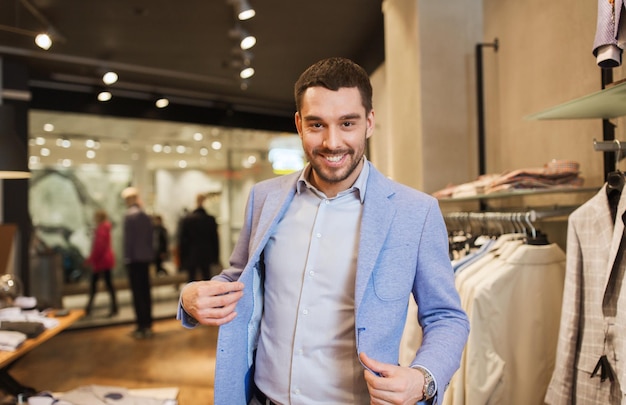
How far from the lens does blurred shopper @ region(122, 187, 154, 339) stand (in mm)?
7230

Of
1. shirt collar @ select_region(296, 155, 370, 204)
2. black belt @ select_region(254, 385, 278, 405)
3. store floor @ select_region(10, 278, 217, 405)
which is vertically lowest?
store floor @ select_region(10, 278, 217, 405)

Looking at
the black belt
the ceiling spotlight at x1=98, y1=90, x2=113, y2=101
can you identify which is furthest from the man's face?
the ceiling spotlight at x1=98, y1=90, x2=113, y2=101

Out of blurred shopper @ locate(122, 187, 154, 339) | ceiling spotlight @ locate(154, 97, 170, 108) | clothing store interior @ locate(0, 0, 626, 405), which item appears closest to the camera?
clothing store interior @ locate(0, 0, 626, 405)

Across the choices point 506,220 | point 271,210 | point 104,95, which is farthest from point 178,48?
point 271,210

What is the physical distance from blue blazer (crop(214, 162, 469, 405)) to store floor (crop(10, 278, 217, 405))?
3.42 m

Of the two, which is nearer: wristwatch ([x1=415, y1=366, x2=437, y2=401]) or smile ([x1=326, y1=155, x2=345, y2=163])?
wristwatch ([x1=415, y1=366, x2=437, y2=401])

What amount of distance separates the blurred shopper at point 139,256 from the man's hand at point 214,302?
20.6ft

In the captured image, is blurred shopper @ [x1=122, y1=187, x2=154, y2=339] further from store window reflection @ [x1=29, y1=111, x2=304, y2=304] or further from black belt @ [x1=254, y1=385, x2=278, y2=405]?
black belt @ [x1=254, y1=385, x2=278, y2=405]

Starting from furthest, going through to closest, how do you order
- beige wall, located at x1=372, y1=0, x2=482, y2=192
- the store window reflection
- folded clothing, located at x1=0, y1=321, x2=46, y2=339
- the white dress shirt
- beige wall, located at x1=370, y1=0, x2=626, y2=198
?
the store window reflection
beige wall, located at x1=372, y1=0, x2=482, y2=192
folded clothing, located at x1=0, y1=321, x2=46, y2=339
beige wall, located at x1=370, y1=0, x2=626, y2=198
the white dress shirt

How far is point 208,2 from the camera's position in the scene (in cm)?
513

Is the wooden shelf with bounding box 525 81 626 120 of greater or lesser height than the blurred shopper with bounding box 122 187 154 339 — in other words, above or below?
above

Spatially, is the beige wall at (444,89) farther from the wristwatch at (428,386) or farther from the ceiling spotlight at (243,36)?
the wristwatch at (428,386)

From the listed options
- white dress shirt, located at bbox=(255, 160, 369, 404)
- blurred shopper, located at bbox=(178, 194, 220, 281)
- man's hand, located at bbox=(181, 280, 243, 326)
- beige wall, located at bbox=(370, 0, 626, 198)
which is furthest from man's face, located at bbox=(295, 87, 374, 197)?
blurred shopper, located at bbox=(178, 194, 220, 281)

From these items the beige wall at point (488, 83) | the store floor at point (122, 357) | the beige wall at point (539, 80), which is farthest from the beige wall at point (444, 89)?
the store floor at point (122, 357)
